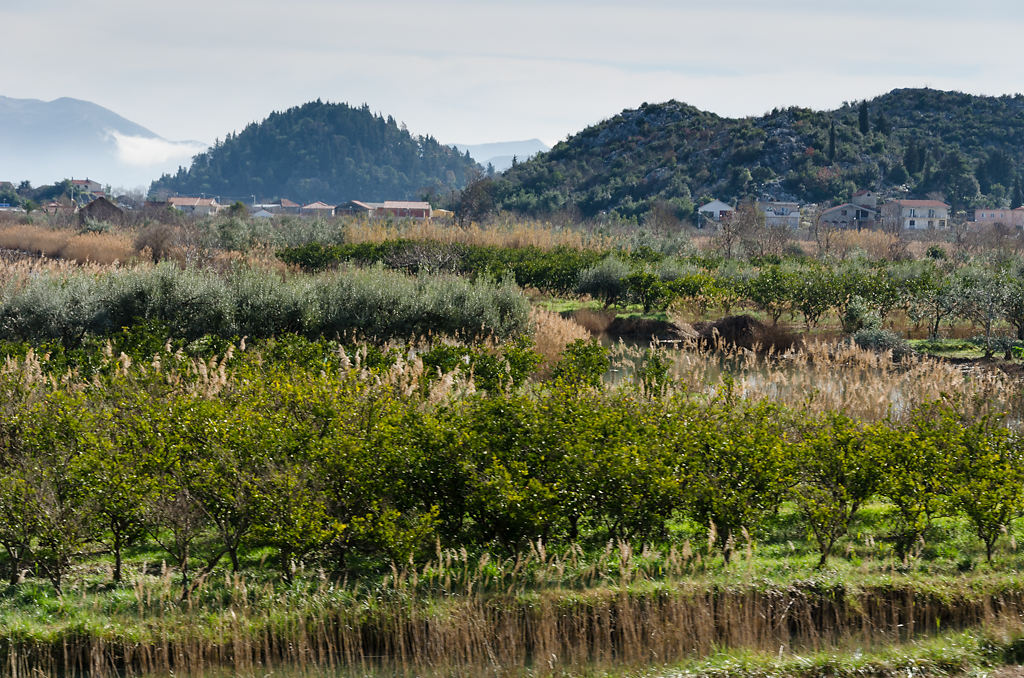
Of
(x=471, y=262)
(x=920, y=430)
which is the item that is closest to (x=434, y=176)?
(x=471, y=262)

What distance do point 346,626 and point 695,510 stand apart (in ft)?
9.48

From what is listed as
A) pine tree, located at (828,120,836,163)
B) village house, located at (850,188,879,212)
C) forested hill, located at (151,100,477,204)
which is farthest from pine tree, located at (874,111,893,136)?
forested hill, located at (151,100,477,204)

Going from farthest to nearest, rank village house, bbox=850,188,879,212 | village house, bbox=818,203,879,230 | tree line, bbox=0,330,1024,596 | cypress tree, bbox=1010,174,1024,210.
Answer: cypress tree, bbox=1010,174,1024,210 → village house, bbox=850,188,879,212 → village house, bbox=818,203,879,230 → tree line, bbox=0,330,1024,596

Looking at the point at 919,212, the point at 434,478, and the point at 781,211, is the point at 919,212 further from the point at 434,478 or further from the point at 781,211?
the point at 434,478

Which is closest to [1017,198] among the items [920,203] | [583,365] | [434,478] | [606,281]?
[920,203]

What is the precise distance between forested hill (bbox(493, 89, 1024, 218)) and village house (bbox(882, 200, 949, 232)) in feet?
21.1

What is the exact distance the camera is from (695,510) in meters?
7.08

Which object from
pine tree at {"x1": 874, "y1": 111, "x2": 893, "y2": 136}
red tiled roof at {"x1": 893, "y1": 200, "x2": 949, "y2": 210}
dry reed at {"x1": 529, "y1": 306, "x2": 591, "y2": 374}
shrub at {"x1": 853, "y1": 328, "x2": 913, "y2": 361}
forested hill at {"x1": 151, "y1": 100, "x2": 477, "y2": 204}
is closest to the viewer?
dry reed at {"x1": 529, "y1": 306, "x2": 591, "y2": 374}

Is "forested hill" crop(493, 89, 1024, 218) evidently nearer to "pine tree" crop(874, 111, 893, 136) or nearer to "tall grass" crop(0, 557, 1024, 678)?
"pine tree" crop(874, 111, 893, 136)

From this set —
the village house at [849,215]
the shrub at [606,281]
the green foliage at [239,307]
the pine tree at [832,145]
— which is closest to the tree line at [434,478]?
the green foliage at [239,307]

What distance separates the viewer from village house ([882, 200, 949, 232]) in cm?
7025

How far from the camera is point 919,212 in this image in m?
74.1

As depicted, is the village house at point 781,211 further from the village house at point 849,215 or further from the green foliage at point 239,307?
the green foliage at point 239,307

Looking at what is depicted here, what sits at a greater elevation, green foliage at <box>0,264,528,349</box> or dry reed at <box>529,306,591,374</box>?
green foliage at <box>0,264,528,349</box>
